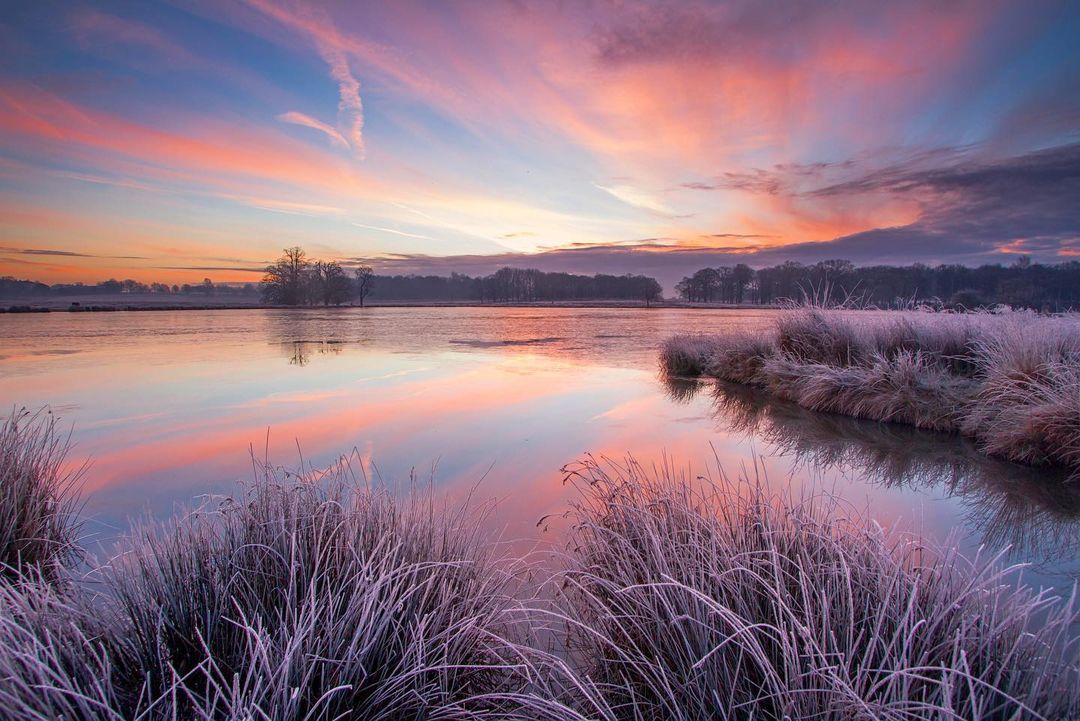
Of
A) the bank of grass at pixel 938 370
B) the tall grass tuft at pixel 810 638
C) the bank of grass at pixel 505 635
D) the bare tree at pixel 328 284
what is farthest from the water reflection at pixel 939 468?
the bare tree at pixel 328 284

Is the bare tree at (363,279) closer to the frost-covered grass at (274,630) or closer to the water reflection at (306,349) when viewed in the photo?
the water reflection at (306,349)

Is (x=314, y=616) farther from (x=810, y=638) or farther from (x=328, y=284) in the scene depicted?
(x=328, y=284)

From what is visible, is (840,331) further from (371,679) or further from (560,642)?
(371,679)

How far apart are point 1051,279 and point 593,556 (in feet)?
120

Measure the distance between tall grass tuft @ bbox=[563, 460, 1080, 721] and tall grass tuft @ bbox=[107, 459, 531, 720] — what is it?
0.71 metres

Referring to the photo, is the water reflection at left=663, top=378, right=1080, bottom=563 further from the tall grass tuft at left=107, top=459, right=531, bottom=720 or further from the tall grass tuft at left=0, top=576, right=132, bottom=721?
the tall grass tuft at left=0, top=576, right=132, bottom=721

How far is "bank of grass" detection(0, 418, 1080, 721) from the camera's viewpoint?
1.95m

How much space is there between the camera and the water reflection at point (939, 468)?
5.19m

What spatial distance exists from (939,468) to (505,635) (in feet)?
24.2

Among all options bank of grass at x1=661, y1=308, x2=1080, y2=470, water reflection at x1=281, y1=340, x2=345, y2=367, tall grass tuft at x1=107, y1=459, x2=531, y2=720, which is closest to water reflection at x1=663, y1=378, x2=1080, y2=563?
bank of grass at x1=661, y1=308, x2=1080, y2=470

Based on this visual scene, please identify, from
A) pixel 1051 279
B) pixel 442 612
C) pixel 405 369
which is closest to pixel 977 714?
pixel 442 612

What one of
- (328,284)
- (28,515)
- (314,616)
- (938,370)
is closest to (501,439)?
(28,515)

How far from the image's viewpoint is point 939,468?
7.27m

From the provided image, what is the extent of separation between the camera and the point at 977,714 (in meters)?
1.74
